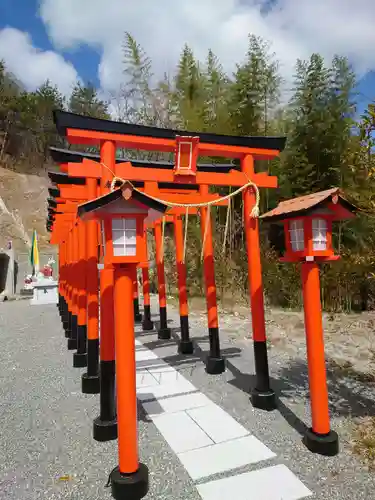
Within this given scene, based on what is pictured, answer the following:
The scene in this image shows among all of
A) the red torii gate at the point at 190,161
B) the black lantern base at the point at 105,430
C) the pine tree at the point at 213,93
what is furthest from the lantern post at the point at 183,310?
the pine tree at the point at 213,93

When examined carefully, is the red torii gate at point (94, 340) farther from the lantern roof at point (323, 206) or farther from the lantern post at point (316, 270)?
the lantern post at point (316, 270)

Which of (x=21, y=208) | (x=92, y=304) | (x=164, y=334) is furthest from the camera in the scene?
(x=21, y=208)

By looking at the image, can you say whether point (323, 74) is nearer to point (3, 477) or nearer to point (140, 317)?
point (140, 317)

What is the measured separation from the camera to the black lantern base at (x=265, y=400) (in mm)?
3406

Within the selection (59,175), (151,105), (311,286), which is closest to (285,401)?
(311,286)

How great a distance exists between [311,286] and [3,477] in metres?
2.68

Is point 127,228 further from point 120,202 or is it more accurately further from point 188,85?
point 188,85

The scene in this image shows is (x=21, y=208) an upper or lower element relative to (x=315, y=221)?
upper

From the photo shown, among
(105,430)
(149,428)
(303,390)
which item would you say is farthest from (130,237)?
(303,390)

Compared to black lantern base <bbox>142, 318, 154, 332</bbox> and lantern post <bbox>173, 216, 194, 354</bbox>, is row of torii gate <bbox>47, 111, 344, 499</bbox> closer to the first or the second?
lantern post <bbox>173, 216, 194, 354</bbox>

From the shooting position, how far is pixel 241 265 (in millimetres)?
10594

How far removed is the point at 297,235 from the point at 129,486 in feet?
7.13

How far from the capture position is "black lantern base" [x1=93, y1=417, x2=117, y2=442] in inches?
115

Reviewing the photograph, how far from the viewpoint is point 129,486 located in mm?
2172
